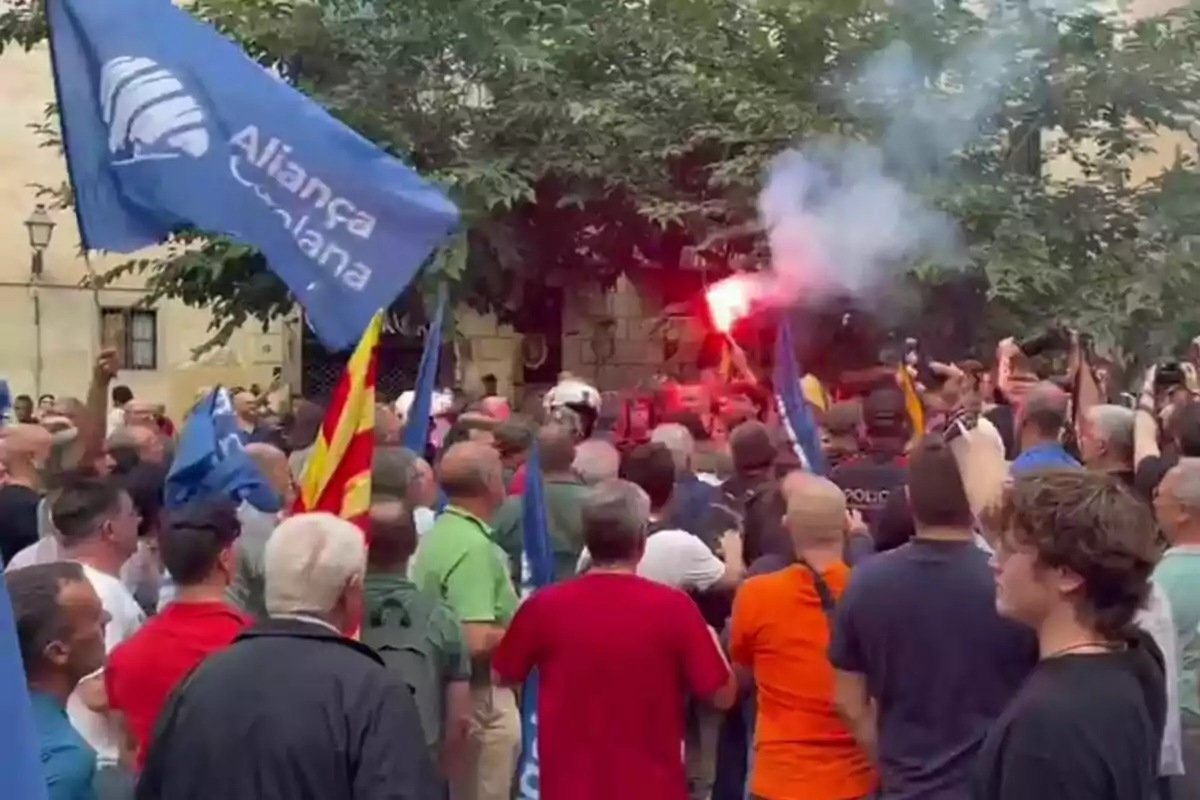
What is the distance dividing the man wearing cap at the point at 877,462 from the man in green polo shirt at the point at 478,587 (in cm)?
138

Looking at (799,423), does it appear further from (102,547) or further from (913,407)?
(102,547)

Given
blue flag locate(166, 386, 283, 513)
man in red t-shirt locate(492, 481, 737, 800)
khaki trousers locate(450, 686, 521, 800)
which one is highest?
blue flag locate(166, 386, 283, 513)

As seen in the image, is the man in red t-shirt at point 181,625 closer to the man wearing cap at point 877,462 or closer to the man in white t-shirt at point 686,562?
the man in white t-shirt at point 686,562

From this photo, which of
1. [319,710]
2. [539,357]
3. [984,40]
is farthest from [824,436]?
[539,357]

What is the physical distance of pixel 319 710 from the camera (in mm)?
3822

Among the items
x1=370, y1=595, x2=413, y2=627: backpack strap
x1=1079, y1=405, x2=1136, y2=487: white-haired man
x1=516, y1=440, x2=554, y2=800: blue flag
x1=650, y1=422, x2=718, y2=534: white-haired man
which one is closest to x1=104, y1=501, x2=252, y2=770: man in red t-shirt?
x1=370, y1=595, x2=413, y2=627: backpack strap

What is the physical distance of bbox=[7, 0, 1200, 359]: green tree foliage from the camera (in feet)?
63.2

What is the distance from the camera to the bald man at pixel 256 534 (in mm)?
5557

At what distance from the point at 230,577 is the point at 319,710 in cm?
131

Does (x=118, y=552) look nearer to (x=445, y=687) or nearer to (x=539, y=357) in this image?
(x=445, y=687)

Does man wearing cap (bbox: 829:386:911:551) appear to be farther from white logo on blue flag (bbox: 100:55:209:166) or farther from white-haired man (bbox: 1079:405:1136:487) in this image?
white logo on blue flag (bbox: 100:55:209:166)

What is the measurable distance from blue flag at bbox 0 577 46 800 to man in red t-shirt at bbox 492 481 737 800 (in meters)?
3.32

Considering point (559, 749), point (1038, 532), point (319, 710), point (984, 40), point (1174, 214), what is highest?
point (984, 40)

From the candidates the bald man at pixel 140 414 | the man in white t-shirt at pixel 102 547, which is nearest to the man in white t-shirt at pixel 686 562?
the man in white t-shirt at pixel 102 547
